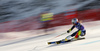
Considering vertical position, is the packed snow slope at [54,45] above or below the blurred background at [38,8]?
below

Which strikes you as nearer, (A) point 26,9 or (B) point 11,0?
(A) point 26,9

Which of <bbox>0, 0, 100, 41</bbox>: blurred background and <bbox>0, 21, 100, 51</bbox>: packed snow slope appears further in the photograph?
<bbox>0, 0, 100, 41</bbox>: blurred background

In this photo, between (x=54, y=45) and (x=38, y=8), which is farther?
(x=38, y=8)

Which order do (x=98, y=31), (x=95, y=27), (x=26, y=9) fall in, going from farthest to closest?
(x=26, y=9) < (x=95, y=27) < (x=98, y=31)

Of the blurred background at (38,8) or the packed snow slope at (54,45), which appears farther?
the blurred background at (38,8)

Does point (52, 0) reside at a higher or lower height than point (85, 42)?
higher

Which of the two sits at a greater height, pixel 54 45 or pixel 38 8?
pixel 38 8

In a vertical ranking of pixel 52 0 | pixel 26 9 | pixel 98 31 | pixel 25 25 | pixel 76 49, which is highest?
pixel 52 0

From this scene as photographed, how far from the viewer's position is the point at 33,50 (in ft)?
19.6

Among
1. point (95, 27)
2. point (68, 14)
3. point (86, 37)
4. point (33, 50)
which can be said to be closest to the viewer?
point (33, 50)

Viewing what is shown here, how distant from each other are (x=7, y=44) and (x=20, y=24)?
3.35 meters

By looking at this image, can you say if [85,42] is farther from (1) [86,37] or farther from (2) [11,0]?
(2) [11,0]

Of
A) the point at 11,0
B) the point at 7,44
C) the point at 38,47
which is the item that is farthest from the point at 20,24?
the point at 11,0

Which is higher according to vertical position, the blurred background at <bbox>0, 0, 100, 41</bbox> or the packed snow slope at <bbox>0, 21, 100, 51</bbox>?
the blurred background at <bbox>0, 0, 100, 41</bbox>
